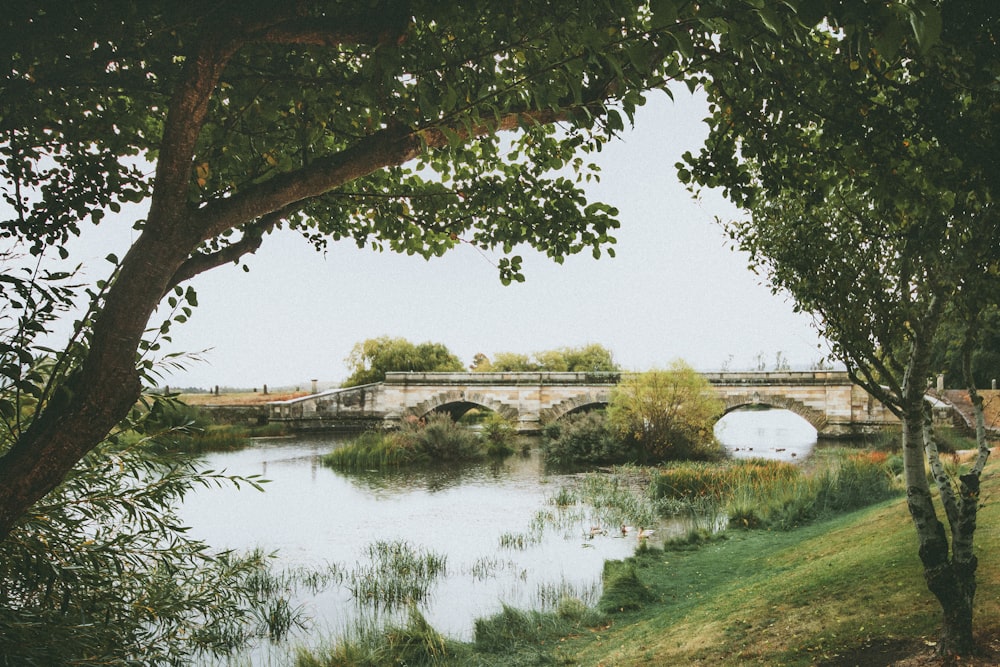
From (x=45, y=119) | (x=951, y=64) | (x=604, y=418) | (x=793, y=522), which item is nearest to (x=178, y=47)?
(x=45, y=119)

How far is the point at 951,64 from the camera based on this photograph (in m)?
2.90

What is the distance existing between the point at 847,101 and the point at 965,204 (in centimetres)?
86

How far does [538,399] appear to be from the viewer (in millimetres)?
30375

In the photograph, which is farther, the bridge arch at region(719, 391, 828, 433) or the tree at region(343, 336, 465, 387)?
the tree at region(343, 336, 465, 387)

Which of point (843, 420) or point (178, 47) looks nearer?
point (178, 47)

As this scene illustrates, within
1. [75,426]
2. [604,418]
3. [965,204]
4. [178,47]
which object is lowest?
[604,418]

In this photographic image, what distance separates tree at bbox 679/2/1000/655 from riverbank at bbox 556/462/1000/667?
1.84 ft

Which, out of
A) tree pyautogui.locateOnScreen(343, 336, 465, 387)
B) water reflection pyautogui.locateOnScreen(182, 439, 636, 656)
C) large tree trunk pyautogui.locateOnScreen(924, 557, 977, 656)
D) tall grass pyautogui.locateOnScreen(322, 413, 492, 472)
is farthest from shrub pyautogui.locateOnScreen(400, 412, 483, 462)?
tree pyautogui.locateOnScreen(343, 336, 465, 387)

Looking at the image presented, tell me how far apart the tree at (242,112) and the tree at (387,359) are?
40927mm

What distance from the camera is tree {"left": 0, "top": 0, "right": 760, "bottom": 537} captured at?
238cm

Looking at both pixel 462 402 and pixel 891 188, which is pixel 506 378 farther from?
pixel 891 188

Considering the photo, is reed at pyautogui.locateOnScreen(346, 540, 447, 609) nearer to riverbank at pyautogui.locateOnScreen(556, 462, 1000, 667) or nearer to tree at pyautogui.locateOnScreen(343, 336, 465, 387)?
riverbank at pyautogui.locateOnScreen(556, 462, 1000, 667)

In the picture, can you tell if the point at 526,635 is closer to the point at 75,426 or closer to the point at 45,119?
the point at 75,426

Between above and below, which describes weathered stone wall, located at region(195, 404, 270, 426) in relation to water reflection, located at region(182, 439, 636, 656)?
above
